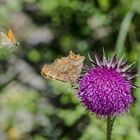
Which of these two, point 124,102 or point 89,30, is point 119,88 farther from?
point 89,30


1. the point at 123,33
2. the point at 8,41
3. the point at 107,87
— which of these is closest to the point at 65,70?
the point at 107,87

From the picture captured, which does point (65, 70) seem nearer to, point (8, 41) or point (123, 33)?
point (8, 41)

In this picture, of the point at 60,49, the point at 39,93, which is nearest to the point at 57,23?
the point at 60,49

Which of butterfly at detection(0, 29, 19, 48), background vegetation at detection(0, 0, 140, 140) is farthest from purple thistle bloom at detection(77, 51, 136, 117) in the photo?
background vegetation at detection(0, 0, 140, 140)

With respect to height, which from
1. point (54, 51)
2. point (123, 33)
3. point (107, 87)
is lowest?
point (107, 87)

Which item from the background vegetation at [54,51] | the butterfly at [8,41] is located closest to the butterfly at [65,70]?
the butterfly at [8,41]

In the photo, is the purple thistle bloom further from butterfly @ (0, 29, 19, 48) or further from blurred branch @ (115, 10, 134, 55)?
blurred branch @ (115, 10, 134, 55)

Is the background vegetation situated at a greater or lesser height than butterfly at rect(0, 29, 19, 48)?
greater
